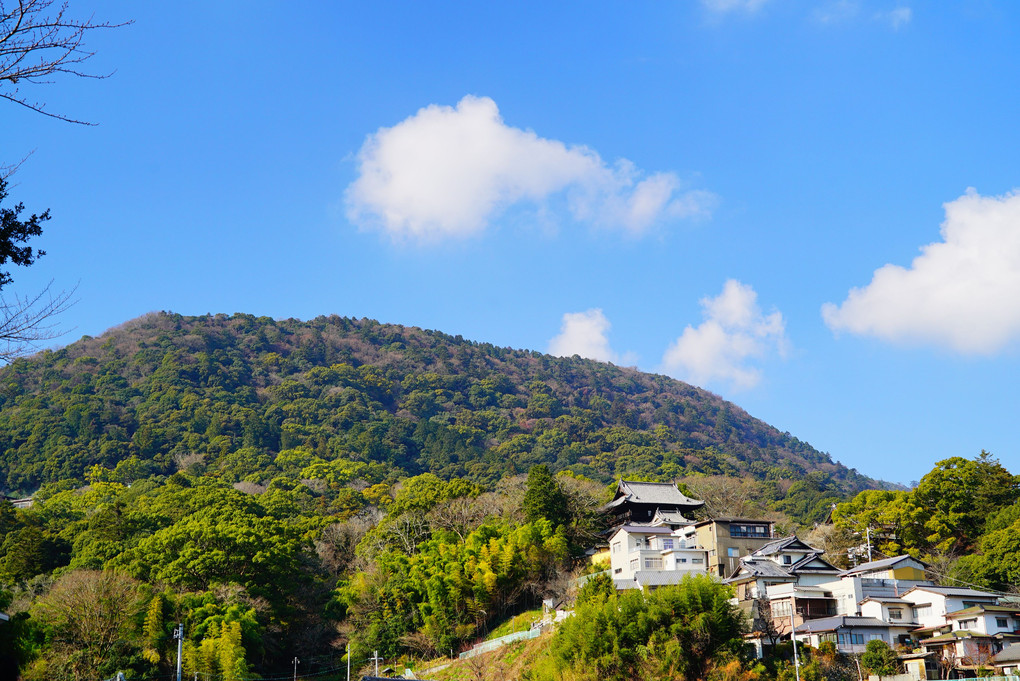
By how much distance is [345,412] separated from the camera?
352 feet

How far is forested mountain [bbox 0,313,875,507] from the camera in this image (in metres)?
86.2

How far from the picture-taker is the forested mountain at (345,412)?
3396 inches

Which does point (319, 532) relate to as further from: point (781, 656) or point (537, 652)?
point (781, 656)

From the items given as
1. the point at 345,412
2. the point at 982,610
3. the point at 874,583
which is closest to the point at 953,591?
the point at 982,610

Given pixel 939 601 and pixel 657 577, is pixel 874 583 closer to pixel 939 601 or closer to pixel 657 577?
pixel 939 601

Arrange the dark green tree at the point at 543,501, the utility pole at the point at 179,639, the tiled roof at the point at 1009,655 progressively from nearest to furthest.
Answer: the tiled roof at the point at 1009,655
the utility pole at the point at 179,639
the dark green tree at the point at 543,501

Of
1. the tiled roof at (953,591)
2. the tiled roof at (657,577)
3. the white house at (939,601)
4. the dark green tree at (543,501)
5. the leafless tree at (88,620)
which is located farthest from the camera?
the dark green tree at (543,501)

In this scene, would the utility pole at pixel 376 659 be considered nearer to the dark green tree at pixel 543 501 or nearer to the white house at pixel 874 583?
the dark green tree at pixel 543 501

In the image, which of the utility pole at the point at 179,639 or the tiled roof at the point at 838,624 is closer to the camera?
the tiled roof at the point at 838,624

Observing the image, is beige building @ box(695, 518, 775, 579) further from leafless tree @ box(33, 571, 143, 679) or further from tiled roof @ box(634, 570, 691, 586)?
leafless tree @ box(33, 571, 143, 679)

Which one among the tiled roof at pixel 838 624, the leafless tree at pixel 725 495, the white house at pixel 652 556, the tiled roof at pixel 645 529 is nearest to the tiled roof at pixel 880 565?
the tiled roof at pixel 838 624

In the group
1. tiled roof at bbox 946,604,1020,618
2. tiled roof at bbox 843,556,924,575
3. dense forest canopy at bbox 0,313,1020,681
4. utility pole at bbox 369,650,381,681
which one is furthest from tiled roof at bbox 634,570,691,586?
utility pole at bbox 369,650,381,681

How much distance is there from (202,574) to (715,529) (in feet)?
80.9

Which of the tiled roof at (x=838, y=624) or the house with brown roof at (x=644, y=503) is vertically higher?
the house with brown roof at (x=644, y=503)
